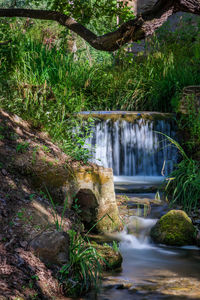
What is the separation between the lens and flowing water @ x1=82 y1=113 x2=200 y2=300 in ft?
11.2

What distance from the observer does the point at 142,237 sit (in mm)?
4926

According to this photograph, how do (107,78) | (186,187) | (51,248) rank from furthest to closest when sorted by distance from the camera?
1. (107,78)
2. (186,187)
3. (51,248)

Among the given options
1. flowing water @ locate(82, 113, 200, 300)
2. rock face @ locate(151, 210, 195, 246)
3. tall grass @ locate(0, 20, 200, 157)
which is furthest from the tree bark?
tall grass @ locate(0, 20, 200, 157)

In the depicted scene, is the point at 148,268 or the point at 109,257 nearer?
the point at 109,257

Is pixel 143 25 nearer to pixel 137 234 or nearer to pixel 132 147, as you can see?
pixel 137 234

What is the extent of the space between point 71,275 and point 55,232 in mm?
387

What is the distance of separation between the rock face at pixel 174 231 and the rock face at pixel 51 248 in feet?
6.03

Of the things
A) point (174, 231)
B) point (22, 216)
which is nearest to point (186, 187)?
point (174, 231)

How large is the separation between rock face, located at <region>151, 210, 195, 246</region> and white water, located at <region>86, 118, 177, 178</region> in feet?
10.2

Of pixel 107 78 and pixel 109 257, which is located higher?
pixel 107 78

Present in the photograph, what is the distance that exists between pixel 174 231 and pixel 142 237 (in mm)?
418

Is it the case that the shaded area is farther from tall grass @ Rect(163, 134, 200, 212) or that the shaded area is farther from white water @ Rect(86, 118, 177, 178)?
white water @ Rect(86, 118, 177, 178)

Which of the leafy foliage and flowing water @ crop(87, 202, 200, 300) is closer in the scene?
the leafy foliage

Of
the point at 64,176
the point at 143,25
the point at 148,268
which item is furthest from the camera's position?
the point at 64,176
